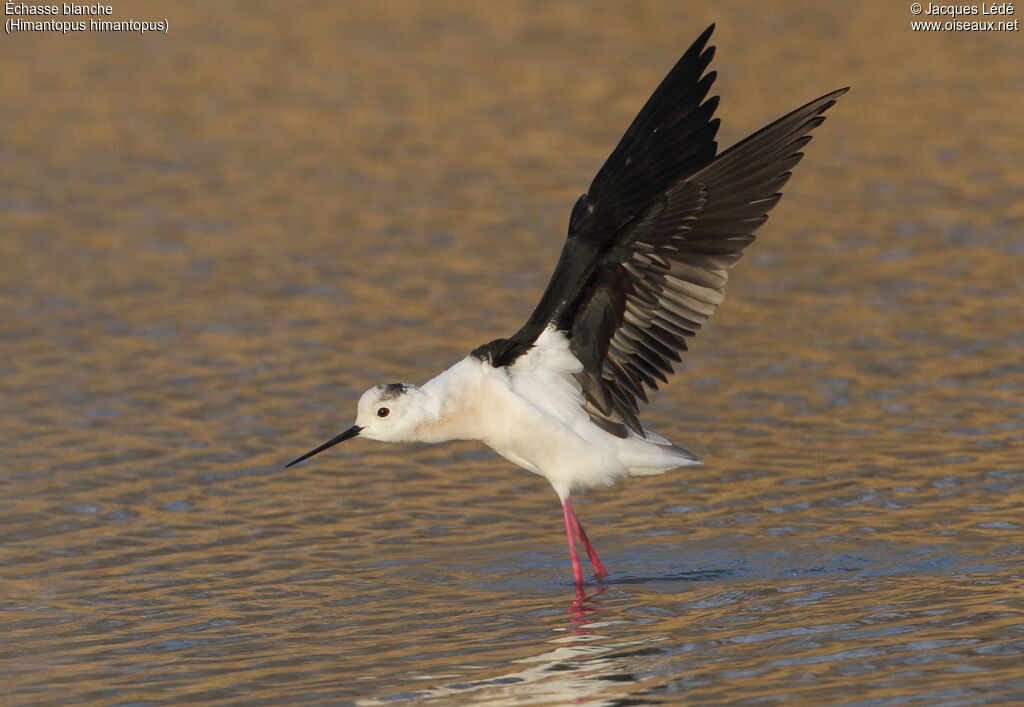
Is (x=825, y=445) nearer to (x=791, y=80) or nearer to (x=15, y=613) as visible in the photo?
(x=15, y=613)

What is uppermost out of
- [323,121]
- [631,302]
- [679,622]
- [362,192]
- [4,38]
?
[4,38]

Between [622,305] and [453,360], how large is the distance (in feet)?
10.6

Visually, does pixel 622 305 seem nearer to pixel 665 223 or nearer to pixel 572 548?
pixel 665 223

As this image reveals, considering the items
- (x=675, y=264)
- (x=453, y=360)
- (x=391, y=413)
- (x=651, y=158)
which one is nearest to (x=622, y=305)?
(x=675, y=264)

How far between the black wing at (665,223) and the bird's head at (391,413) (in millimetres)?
542

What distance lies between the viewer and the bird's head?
795 cm

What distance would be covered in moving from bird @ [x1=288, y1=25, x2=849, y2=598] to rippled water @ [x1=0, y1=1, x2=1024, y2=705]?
1.81 feet

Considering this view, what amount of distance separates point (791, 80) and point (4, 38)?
7445 mm

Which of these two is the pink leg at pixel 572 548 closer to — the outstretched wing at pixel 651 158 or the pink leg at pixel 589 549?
the pink leg at pixel 589 549

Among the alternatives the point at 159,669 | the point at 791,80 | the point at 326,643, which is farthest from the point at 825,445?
the point at 791,80

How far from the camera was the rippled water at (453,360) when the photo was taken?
6734 mm

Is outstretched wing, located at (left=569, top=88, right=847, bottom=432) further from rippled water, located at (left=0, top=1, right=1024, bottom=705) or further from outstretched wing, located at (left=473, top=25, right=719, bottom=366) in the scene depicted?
rippled water, located at (left=0, top=1, right=1024, bottom=705)

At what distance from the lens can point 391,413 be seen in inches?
315

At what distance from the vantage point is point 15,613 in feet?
24.0
